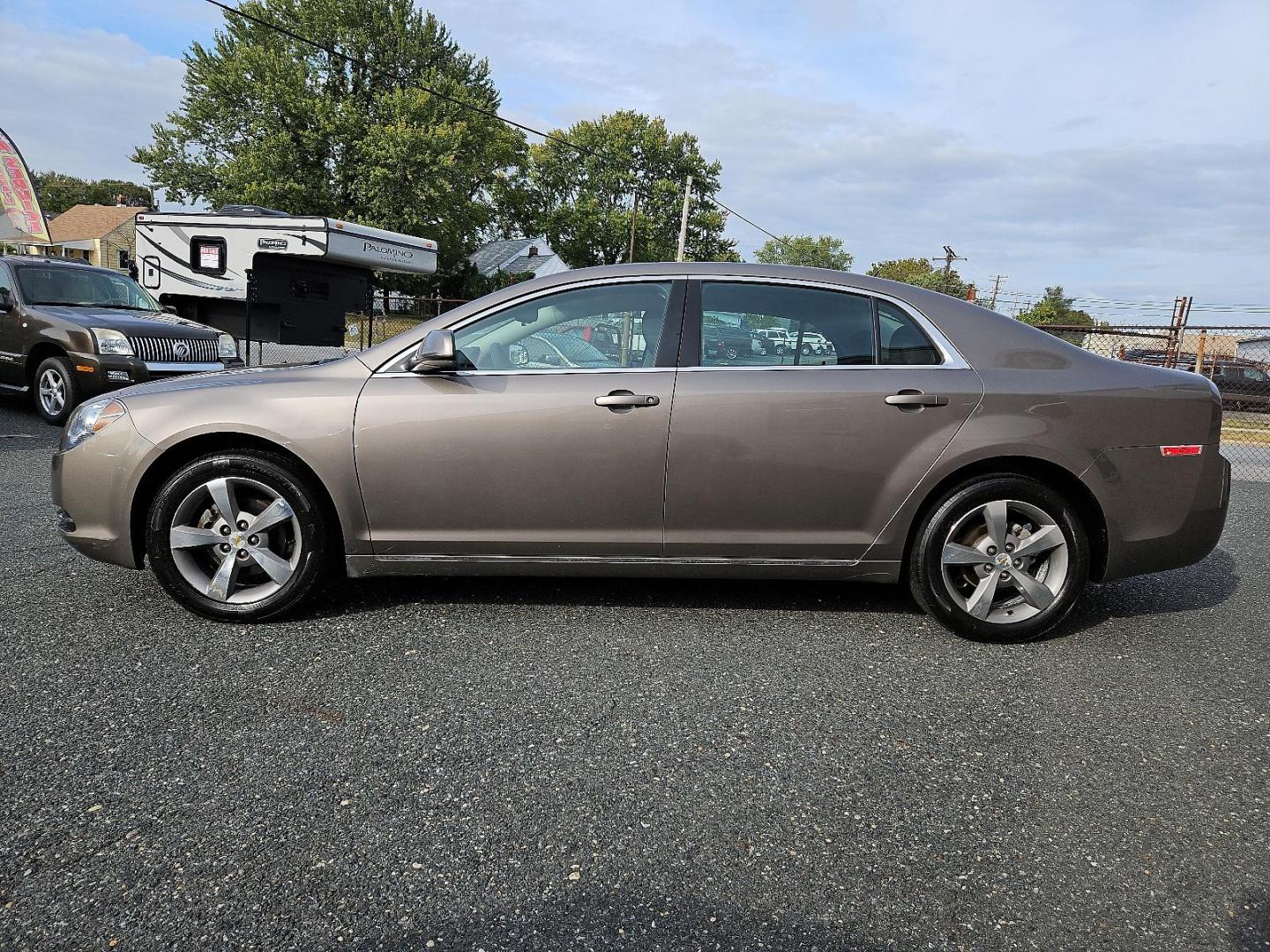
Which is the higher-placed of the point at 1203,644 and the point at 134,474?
the point at 134,474

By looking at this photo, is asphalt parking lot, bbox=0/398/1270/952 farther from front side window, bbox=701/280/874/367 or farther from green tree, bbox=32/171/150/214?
green tree, bbox=32/171/150/214

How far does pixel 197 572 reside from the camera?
11.9 feet

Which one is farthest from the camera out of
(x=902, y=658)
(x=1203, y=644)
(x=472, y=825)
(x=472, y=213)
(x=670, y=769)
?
(x=472, y=213)

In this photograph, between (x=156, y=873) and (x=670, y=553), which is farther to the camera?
(x=670, y=553)

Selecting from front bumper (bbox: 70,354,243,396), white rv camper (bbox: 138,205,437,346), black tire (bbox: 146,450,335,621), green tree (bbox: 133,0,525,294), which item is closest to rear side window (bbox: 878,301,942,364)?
black tire (bbox: 146,450,335,621)

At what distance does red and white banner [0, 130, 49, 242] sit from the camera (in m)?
17.8

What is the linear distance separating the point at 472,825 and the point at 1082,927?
4.85 ft

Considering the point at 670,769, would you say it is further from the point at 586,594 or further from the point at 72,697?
the point at 72,697

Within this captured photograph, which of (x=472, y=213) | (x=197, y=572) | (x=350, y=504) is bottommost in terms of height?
(x=197, y=572)

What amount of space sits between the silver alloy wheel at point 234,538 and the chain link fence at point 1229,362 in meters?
9.77

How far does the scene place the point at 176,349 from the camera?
9.06 metres

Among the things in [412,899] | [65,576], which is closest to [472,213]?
[65,576]

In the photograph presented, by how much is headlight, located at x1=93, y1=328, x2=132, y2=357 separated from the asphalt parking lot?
537 centimetres

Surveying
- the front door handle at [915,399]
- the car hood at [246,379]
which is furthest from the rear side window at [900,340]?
the car hood at [246,379]
